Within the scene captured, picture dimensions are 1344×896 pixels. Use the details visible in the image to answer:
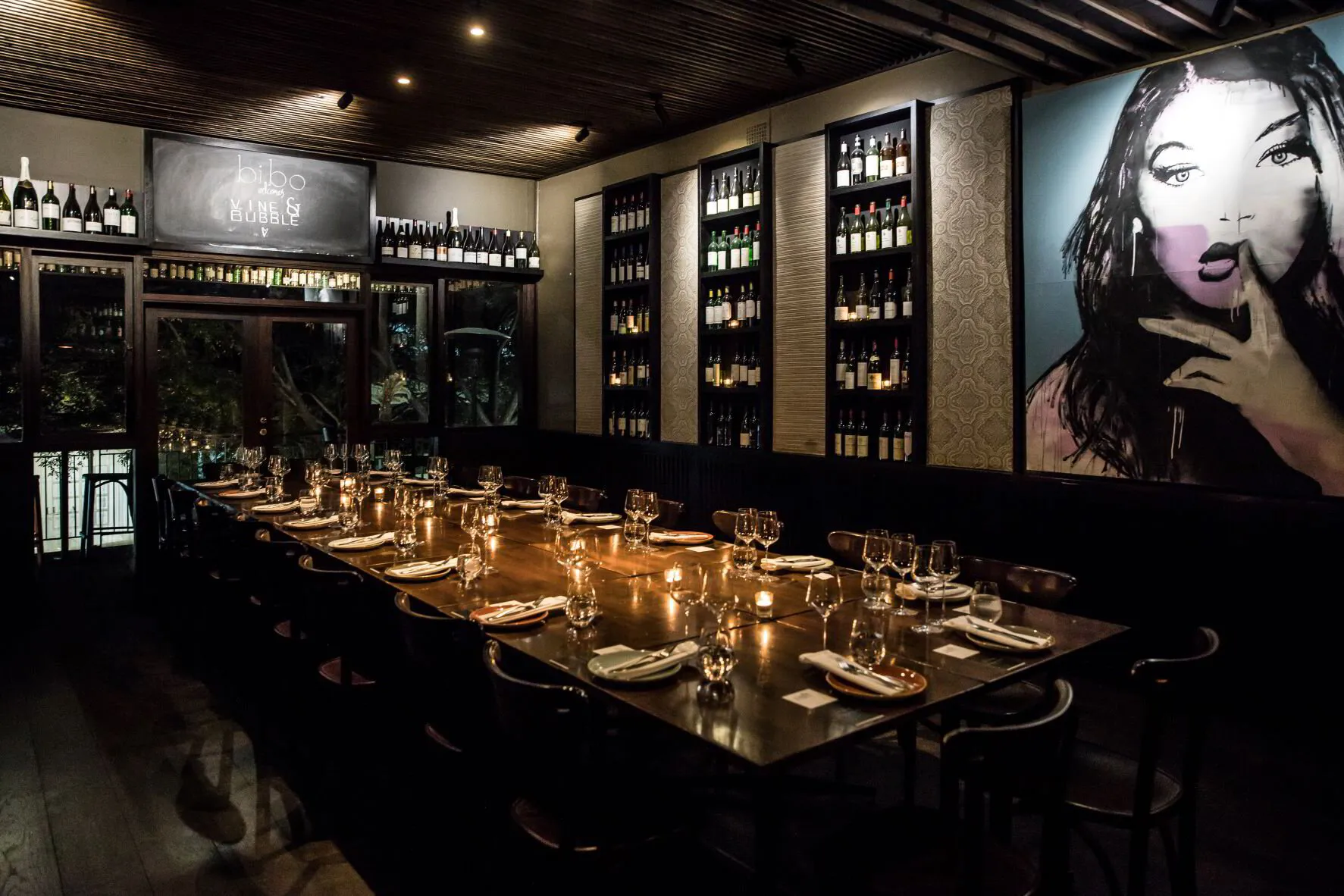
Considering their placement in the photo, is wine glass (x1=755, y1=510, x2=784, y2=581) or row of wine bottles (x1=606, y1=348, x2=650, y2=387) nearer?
wine glass (x1=755, y1=510, x2=784, y2=581)

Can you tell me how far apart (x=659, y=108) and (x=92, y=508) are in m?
4.96

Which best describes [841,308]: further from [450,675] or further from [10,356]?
[10,356]

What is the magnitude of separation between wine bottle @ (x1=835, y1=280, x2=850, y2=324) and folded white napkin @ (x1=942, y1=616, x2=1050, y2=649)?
3.14 meters

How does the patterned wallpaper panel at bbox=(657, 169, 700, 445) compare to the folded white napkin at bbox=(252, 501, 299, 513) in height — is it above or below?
above

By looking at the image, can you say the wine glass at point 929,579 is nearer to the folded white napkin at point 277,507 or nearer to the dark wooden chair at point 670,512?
the dark wooden chair at point 670,512

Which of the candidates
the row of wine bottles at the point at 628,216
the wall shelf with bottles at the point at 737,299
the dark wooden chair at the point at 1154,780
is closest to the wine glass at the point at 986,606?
the dark wooden chair at the point at 1154,780

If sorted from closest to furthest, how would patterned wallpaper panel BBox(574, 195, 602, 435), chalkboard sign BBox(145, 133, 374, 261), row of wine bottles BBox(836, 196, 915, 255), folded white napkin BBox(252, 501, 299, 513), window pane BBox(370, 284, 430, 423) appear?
1. folded white napkin BBox(252, 501, 299, 513)
2. row of wine bottles BBox(836, 196, 915, 255)
3. chalkboard sign BBox(145, 133, 374, 261)
4. patterned wallpaper panel BBox(574, 195, 602, 435)
5. window pane BBox(370, 284, 430, 423)

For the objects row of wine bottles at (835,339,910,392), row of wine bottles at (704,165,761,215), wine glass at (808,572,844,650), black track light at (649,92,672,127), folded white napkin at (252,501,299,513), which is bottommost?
wine glass at (808,572,844,650)

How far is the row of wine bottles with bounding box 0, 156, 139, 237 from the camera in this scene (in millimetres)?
5934

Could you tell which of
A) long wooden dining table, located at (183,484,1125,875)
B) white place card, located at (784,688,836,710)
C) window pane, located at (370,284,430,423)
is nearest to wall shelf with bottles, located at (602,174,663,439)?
window pane, located at (370,284,430,423)

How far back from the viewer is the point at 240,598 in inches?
179

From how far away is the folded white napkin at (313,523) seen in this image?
13.4 ft

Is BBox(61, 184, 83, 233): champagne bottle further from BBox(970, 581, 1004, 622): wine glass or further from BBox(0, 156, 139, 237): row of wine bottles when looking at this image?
BBox(970, 581, 1004, 622): wine glass

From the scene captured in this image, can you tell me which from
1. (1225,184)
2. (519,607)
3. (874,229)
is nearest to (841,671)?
(519,607)
